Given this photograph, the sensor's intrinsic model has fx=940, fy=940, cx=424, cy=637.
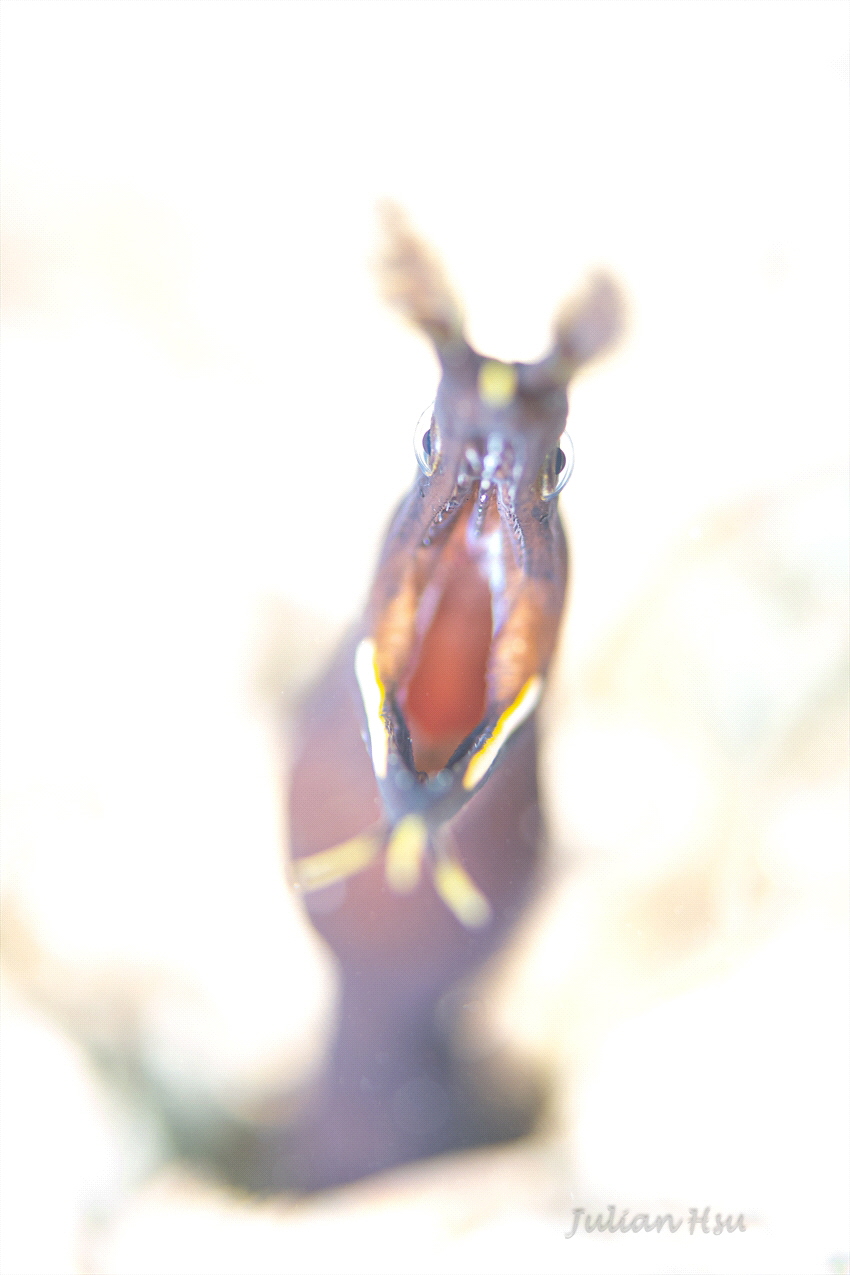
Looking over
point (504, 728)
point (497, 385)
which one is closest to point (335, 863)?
point (504, 728)

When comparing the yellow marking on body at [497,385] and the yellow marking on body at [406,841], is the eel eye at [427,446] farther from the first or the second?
the yellow marking on body at [406,841]

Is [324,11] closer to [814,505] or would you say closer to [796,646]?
[814,505]

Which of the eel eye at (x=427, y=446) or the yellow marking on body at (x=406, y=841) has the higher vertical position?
the eel eye at (x=427, y=446)

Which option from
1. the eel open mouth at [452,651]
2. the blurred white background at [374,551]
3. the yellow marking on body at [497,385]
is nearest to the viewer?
the yellow marking on body at [497,385]

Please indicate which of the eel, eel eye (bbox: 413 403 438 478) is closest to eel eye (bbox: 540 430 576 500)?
the eel

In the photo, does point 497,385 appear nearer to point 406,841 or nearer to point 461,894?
point 406,841

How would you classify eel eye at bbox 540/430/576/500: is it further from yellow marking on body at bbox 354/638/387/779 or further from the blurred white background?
yellow marking on body at bbox 354/638/387/779

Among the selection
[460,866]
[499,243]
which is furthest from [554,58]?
[460,866]

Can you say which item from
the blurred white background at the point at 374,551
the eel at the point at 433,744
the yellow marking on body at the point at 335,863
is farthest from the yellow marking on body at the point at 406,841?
the blurred white background at the point at 374,551
